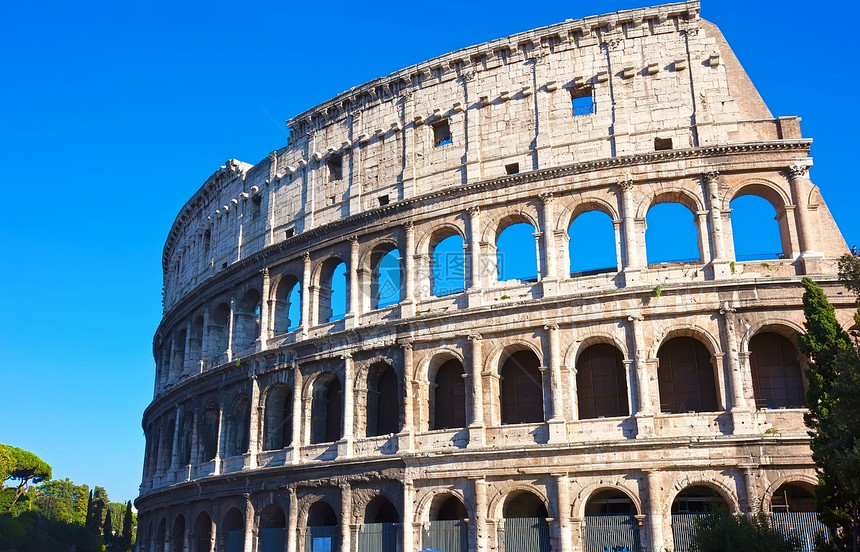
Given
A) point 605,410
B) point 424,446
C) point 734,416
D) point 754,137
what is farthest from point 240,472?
point 754,137

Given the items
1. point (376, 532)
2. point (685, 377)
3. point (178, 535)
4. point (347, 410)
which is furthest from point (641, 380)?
point (178, 535)

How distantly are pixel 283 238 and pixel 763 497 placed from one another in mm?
17384

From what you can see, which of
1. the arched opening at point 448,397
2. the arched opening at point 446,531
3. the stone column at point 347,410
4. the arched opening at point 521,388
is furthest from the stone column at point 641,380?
the stone column at point 347,410

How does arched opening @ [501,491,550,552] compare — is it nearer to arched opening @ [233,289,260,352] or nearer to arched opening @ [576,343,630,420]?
arched opening @ [576,343,630,420]

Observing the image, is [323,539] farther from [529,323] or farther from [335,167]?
[335,167]

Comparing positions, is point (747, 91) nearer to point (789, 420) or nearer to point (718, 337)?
point (718, 337)

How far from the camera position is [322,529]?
78.9 feet

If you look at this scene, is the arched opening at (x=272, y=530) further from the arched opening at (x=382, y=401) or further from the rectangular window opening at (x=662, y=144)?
the rectangular window opening at (x=662, y=144)

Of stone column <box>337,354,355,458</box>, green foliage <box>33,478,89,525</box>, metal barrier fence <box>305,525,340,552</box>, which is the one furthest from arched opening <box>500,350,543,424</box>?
green foliage <box>33,478,89,525</box>

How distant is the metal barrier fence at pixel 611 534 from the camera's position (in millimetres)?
19672

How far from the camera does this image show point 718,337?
20.5 metres

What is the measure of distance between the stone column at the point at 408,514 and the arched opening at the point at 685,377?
7070 mm

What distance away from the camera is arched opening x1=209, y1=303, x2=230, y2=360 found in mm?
30953

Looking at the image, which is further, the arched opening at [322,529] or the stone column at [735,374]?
the arched opening at [322,529]
